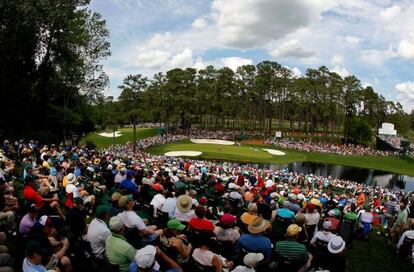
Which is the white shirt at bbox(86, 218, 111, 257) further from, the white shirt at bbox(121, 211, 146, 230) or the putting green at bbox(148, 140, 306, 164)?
the putting green at bbox(148, 140, 306, 164)

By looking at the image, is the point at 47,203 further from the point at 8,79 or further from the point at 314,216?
the point at 8,79

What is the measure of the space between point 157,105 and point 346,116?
1783 inches

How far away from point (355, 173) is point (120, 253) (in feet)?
180

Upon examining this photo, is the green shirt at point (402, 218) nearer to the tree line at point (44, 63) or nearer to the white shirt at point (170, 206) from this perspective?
the white shirt at point (170, 206)

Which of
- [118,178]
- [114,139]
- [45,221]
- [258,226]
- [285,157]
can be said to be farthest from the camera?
[114,139]

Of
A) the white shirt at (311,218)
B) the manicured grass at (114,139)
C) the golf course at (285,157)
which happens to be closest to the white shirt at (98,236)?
the white shirt at (311,218)

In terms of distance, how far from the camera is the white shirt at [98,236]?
6.75 metres

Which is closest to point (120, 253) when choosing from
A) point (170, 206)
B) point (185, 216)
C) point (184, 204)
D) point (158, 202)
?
point (184, 204)

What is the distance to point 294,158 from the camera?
61375 mm

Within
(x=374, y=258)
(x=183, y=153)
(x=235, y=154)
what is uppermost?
(x=374, y=258)

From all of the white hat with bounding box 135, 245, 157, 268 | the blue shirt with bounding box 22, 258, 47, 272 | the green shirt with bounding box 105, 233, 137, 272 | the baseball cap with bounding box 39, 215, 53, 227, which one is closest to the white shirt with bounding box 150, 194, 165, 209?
the baseball cap with bounding box 39, 215, 53, 227

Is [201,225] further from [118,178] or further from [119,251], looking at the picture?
[118,178]

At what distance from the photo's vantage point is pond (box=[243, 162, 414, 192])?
50.5 m

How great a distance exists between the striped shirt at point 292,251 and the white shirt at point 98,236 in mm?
3003
